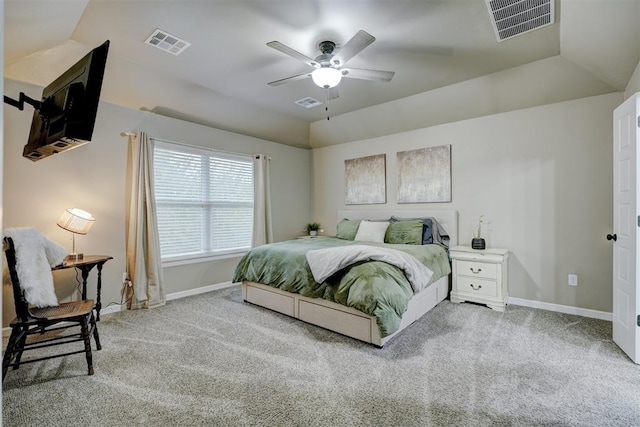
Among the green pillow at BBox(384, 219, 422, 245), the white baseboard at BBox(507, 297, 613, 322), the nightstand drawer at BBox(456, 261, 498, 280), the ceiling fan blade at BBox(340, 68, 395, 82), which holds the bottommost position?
the white baseboard at BBox(507, 297, 613, 322)

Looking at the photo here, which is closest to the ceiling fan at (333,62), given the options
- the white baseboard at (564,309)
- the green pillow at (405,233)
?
the green pillow at (405,233)

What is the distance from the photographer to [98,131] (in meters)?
3.57

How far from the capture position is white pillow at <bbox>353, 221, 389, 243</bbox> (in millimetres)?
4527

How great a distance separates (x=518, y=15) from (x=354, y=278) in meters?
2.55

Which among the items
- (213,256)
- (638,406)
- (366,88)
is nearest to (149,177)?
(213,256)

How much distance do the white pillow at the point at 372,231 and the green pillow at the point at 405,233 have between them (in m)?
0.07

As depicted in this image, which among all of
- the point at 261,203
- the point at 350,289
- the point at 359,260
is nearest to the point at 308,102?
the point at 261,203

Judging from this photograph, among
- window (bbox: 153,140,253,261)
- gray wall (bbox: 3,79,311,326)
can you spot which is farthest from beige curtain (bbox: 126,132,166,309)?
window (bbox: 153,140,253,261)

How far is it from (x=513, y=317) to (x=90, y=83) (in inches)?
169

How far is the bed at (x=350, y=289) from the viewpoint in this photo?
8.76ft

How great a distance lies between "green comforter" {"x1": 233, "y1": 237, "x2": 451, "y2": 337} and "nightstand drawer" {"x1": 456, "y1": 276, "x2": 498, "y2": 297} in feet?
0.68

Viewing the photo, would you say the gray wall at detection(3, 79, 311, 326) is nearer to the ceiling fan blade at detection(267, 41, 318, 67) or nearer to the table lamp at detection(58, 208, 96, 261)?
the table lamp at detection(58, 208, 96, 261)

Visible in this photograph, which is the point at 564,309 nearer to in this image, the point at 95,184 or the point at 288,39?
the point at 288,39

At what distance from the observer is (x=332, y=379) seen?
224cm
